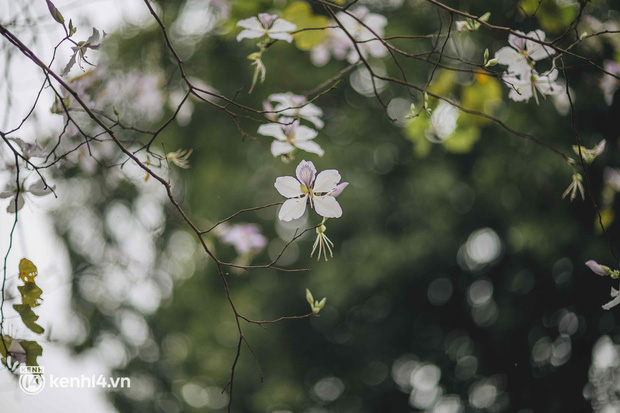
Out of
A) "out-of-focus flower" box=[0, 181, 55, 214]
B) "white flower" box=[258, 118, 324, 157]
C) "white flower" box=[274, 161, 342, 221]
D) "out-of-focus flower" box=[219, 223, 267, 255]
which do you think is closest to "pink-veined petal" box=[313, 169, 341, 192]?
"white flower" box=[274, 161, 342, 221]

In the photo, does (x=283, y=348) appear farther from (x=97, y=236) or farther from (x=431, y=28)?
(x=431, y=28)

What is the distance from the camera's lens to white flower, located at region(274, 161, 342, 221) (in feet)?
2.16

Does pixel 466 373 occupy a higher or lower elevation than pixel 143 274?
lower

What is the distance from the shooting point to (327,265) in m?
3.31

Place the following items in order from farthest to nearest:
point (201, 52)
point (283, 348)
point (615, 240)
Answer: point (283, 348)
point (201, 52)
point (615, 240)

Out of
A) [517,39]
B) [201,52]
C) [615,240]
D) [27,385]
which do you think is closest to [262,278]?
[201,52]

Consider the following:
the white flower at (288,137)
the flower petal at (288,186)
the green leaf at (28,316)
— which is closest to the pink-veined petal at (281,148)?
the white flower at (288,137)

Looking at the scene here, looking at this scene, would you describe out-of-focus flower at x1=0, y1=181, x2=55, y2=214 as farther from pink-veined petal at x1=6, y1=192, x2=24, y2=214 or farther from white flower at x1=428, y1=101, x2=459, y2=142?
white flower at x1=428, y1=101, x2=459, y2=142

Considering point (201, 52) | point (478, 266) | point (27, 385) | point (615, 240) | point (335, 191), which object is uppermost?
point (201, 52)

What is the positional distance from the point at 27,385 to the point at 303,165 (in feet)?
2.04

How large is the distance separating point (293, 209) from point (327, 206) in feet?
0.14

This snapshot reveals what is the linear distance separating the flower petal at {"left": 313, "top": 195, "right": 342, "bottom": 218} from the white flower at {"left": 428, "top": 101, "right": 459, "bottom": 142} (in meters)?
0.55

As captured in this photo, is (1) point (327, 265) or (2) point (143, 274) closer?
(2) point (143, 274)

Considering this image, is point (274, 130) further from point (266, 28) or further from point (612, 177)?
point (612, 177)
